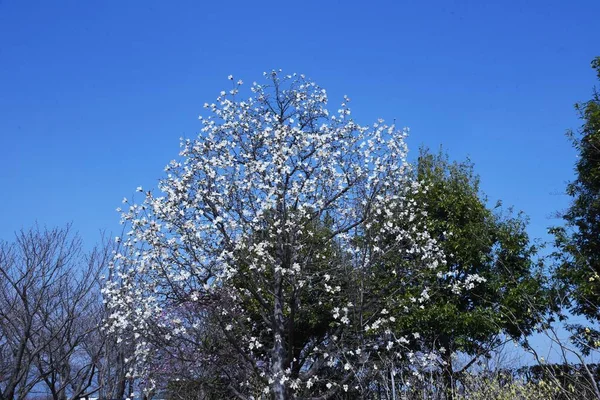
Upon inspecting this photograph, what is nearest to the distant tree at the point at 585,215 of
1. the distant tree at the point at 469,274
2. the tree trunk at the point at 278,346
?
the distant tree at the point at 469,274

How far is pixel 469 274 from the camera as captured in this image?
14.5 m

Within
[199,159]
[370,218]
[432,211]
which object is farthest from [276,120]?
[432,211]

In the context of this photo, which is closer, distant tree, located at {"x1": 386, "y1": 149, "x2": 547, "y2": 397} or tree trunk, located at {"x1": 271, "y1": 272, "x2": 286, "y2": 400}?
tree trunk, located at {"x1": 271, "y1": 272, "x2": 286, "y2": 400}

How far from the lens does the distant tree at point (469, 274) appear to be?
13922mm

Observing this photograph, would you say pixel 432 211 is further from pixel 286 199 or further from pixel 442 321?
pixel 286 199

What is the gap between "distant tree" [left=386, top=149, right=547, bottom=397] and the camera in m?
13.9

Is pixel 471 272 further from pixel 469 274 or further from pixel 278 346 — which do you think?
pixel 278 346

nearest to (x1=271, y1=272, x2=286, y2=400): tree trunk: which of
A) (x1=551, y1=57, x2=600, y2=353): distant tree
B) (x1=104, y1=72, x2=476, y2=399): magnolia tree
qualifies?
(x1=104, y1=72, x2=476, y2=399): magnolia tree

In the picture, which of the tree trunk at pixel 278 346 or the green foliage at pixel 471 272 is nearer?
the tree trunk at pixel 278 346

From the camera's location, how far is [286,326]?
12.6m

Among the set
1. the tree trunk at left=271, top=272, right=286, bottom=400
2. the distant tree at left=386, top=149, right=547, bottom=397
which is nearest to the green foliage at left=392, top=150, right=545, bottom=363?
the distant tree at left=386, top=149, right=547, bottom=397

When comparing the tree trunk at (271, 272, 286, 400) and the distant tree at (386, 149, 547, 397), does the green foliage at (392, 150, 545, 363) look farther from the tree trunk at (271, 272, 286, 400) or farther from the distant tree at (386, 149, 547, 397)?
the tree trunk at (271, 272, 286, 400)

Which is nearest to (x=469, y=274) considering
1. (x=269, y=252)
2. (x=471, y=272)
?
(x=471, y=272)

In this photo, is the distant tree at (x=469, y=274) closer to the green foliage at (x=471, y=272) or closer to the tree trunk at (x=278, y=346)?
the green foliage at (x=471, y=272)
